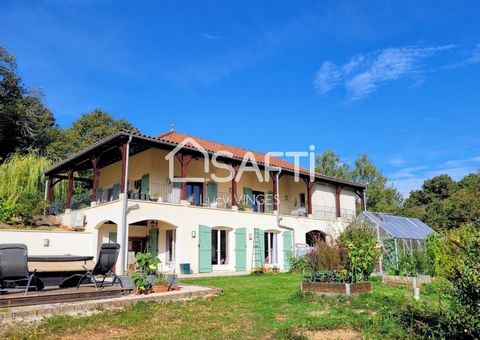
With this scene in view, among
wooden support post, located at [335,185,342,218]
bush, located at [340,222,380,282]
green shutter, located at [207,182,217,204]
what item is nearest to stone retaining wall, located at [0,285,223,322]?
bush, located at [340,222,380,282]

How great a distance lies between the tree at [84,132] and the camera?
1172 inches

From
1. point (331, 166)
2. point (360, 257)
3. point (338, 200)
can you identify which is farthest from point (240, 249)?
point (331, 166)

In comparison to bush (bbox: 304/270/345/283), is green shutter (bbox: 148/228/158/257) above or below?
above

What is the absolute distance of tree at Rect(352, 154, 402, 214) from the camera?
40.2 metres

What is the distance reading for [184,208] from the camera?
17203 millimetres

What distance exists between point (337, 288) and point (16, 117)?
28.2 metres

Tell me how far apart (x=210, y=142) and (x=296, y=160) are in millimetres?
5518

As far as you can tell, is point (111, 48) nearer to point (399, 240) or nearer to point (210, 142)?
point (210, 142)

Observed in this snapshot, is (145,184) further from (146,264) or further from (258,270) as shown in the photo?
(146,264)

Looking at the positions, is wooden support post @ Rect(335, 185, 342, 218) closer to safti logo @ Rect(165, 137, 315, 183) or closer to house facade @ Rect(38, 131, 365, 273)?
house facade @ Rect(38, 131, 365, 273)

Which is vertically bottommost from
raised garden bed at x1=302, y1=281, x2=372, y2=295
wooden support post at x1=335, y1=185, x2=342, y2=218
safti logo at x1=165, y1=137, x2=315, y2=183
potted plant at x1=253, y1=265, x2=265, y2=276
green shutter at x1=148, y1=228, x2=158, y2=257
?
potted plant at x1=253, y1=265, x2=265, y2=276

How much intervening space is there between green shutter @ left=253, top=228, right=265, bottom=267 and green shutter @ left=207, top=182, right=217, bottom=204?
2.74 metres

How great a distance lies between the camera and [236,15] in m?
14.3

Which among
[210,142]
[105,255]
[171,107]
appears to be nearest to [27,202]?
[171,107]
